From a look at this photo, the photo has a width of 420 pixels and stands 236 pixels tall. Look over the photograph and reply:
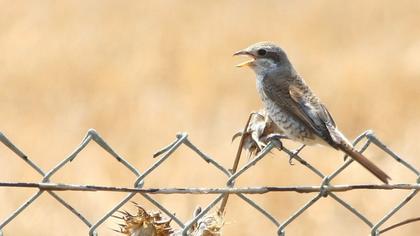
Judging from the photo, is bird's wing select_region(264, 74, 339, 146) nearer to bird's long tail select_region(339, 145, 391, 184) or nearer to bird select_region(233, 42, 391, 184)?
bird select_region(233, 42, 391, 184)

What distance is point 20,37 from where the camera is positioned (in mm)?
14906

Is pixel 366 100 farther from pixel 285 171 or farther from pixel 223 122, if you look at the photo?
pixel 285 171

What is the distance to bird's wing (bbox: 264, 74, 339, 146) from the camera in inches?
210

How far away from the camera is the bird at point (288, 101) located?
17.3 feet

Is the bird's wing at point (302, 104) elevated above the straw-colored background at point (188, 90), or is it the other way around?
the straw-colored background at point (188, 90)

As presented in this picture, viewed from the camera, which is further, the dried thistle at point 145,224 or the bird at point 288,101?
the bird at point 288,101

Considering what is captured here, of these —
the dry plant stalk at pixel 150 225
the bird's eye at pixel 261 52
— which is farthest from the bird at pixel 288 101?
the dry plant stalk at pixel 150 225

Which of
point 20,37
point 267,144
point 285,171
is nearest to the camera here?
point 267,144

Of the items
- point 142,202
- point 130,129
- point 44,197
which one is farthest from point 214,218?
point 130,129

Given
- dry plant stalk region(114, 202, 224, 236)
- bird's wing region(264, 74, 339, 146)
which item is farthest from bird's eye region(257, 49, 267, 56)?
dry plant stalk region(114, 202, 224, 236)

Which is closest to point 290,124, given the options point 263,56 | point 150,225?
point 263,56

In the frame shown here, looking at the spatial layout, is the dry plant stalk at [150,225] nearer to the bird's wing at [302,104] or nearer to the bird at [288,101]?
the bird at [288,101]

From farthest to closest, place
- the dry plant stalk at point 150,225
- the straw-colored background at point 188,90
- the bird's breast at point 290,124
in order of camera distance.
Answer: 1. the straw-colored background at point 188,90
2. the bird's breast at point 290,124
3. the dry plant stalk at point 150,225

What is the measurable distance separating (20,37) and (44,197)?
5.43m
